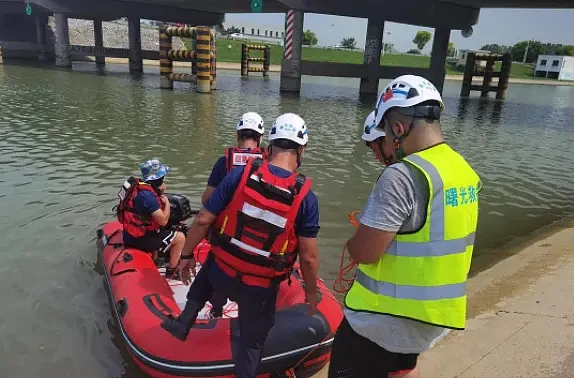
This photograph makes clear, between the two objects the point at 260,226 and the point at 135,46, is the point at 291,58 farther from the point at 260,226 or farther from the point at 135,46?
the point at 260,226

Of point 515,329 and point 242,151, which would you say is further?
point 242,151

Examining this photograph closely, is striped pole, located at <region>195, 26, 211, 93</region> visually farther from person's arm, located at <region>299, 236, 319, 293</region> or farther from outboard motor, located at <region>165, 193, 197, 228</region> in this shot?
person's arm, located at <region>299, 236, 319, 293</region>

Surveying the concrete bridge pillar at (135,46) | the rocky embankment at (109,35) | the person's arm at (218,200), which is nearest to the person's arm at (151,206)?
the person's arm at (218,200)

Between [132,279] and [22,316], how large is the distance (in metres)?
1.08

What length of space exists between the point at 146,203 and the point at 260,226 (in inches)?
78.9

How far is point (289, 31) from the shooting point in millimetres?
22594

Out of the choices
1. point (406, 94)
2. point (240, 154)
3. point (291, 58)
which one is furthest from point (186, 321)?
point (291, 58)

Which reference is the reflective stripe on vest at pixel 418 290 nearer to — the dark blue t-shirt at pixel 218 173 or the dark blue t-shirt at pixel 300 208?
the dark blue t-shirt at pixel 300 208

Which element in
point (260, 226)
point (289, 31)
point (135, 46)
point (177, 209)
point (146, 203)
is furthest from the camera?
point (135, 46)

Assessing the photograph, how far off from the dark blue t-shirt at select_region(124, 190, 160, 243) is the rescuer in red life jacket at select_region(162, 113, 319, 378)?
152 centimetres

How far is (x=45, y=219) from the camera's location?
19.6 ft

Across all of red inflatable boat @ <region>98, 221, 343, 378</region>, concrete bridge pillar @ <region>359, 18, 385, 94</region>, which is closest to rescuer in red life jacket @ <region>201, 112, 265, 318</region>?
red inflatable boat @ <region>98, 221, 343, 378</region>

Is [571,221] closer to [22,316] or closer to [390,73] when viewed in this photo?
[22,316]

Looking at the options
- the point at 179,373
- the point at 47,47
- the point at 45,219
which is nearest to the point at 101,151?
the point at 45,219
